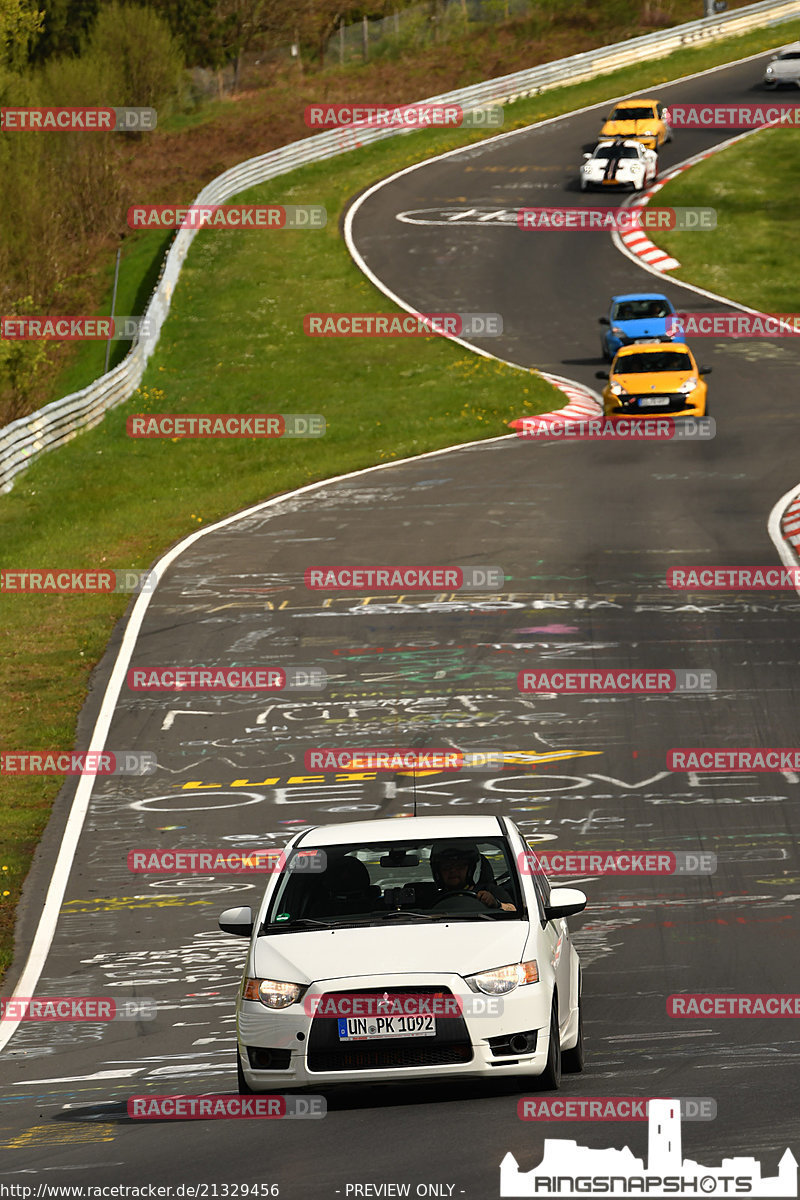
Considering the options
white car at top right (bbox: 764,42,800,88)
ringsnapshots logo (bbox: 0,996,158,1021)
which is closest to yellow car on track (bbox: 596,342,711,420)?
ringsnapshots logo (bbox: 0,996,158,1021)

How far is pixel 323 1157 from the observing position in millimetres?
7770

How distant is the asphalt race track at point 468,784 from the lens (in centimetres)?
836

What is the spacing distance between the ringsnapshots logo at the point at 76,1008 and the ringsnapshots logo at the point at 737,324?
1241 inches

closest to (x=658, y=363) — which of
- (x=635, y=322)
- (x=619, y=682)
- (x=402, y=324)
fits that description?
(x=635, y=322)

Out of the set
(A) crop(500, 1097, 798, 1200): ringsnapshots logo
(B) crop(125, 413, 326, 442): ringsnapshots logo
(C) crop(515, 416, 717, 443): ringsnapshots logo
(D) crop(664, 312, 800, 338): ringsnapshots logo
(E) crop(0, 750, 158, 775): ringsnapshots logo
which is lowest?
(B) crop(125, 413, 326, 442): ringsnapshots logo

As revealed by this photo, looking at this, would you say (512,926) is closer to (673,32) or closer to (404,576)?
(404,576)

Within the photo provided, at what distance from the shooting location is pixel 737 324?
43500 millimetres

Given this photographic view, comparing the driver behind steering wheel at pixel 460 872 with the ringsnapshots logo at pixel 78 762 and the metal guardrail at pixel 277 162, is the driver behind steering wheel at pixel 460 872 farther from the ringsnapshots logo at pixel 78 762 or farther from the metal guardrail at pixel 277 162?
the metal guardrail at pixel 277 162

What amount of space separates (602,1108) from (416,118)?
6089 cm

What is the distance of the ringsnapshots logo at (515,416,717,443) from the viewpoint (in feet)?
113

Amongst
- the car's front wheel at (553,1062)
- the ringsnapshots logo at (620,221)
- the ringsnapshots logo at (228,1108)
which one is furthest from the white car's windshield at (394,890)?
the ringsnapshots logo at (620,221)

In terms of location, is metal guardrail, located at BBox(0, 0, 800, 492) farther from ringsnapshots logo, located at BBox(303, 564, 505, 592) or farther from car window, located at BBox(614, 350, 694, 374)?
car window, located at BBox(614, 350, 694, 374)

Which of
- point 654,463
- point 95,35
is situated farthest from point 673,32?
point 654,463

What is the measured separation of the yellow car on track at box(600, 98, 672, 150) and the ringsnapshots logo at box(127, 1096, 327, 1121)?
5077cm
